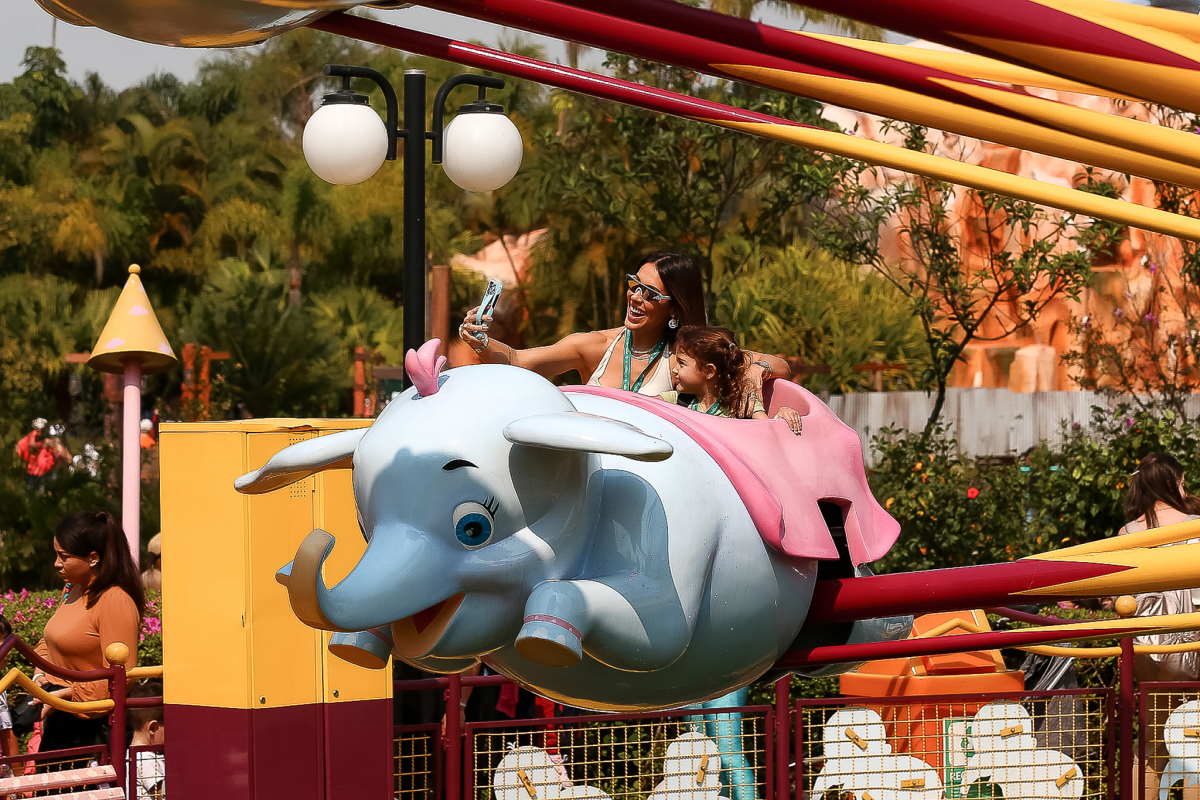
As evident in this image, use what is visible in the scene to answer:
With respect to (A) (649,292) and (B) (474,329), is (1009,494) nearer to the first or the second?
(A) (649,292)

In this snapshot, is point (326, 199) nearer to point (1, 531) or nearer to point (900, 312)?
point (900, 312)

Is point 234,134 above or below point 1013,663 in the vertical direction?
above

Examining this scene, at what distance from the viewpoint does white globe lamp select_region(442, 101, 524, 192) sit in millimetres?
6578

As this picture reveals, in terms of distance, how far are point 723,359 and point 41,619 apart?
7.34 m

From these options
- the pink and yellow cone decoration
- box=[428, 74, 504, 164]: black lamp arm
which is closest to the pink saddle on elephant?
box=[428, 74, 504, 164]: black lamp arm

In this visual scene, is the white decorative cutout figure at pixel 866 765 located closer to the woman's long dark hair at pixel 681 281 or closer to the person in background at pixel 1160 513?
the person in background at pixel 1160 513

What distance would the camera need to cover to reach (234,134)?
38.5 metres

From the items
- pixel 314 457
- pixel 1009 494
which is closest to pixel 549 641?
pixel 314 457

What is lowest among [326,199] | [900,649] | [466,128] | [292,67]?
[900,649]

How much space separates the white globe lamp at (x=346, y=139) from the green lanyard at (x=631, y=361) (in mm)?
3773

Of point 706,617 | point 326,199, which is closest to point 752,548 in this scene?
point 706,617

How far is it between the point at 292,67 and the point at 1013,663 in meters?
38.3

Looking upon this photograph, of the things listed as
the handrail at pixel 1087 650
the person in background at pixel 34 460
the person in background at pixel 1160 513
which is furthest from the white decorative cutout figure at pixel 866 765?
the person in background at pixel 34 460

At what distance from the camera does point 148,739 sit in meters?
6.04
